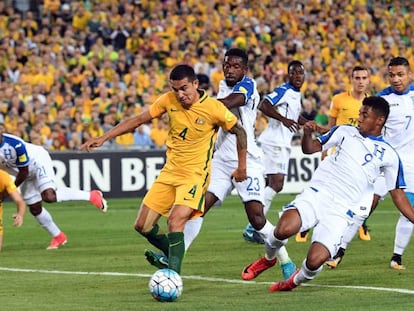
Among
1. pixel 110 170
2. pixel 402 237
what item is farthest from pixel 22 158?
pixel 110 170

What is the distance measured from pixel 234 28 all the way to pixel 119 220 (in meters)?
12.2

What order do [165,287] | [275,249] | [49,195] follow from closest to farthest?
[165,287]
[275,249]
[49,195]

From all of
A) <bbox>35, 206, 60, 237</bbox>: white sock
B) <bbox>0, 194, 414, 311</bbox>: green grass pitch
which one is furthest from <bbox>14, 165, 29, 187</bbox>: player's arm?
<bbox>0, 194, 414, 311</bbox>: green grass pitch

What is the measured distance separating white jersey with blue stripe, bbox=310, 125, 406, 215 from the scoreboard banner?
1362cm

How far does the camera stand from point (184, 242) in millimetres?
11891

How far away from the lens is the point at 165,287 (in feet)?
36.2

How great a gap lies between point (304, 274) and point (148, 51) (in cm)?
2012

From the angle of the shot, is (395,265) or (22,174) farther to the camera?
(22,174)

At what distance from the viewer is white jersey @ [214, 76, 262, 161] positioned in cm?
1369

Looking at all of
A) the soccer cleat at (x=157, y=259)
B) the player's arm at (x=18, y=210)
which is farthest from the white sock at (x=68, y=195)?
the soccer cleat at (x=157, y=259)

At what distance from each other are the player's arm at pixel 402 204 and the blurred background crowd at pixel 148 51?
1450cm

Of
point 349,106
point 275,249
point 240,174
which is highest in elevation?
point 240,174

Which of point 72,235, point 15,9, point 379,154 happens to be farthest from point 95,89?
point 379,154

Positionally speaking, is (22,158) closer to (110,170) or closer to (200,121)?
(200,121)
